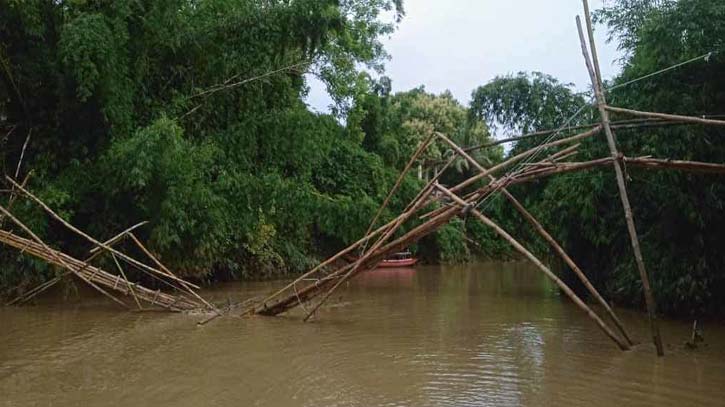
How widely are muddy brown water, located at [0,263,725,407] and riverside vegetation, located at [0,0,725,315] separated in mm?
1259

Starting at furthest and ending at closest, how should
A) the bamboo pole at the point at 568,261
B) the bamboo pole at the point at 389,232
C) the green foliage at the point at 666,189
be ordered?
the green foliage at the point at 666,189 < the bamboo pole at the point at 389,232 < the bamboo pole at the point at 568,261

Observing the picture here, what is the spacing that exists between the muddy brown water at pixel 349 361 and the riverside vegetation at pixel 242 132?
1259mm

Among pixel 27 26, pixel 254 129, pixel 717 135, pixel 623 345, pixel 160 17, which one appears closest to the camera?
pixel 623 345

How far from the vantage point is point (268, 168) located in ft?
40.5

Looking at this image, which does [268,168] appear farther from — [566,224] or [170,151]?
[566,224]

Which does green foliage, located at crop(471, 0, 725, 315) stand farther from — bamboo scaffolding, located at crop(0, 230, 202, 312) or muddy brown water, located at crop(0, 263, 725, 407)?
bamboo scaffolding, located at crop(0, 230, 202, 312)

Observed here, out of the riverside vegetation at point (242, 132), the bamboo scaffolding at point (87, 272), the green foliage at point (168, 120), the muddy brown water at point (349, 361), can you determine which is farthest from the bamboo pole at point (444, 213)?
the green foliage at point (168, 120)

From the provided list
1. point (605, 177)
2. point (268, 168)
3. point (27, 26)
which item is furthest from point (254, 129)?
point (605, 177)

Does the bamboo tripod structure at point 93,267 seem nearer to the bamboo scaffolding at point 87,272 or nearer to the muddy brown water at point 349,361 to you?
the bamboo scaffolding at point 87,272

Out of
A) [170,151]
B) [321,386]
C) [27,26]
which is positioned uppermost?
[27,26]

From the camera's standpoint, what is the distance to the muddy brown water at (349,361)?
4836 millimetres

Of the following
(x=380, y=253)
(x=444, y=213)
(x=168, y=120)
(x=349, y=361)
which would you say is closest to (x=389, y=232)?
(x=380, y=253)

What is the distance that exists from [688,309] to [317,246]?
13.5 meters

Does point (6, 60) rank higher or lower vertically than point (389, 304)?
higher
